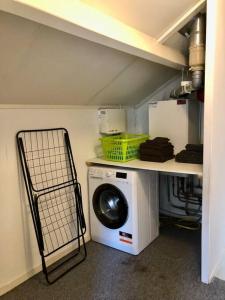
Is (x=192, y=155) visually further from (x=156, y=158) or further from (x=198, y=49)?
(x=198, y=49)

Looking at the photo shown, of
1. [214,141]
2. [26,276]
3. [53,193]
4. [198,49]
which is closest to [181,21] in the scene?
[198,49]

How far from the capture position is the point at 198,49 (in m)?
2.11

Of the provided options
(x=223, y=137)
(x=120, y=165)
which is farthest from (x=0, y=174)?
(x=223, y=137)

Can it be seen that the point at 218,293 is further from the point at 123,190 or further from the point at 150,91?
the point at 150,91

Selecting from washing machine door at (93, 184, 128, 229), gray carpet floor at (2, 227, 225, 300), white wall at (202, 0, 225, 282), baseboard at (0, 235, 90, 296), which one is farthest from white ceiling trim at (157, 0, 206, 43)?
baseboard at (0, 235, 90, 296)

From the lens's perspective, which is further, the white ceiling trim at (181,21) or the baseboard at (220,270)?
the baseboard at (220,270)

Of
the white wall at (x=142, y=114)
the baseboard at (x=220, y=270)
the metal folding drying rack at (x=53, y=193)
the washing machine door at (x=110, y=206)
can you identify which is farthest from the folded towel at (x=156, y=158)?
the baseboard at (x=220, y=270)

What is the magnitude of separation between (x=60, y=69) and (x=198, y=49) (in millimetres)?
1138

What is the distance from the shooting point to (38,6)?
3.74 feet

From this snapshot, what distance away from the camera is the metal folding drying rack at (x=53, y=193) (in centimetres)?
210

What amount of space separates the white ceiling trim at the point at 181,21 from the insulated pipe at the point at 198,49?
0.35 feet

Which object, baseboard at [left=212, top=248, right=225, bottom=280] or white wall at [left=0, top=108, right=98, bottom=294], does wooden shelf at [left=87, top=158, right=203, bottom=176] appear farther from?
baseboard at [left=212, top=248, right=225, bottom=280]

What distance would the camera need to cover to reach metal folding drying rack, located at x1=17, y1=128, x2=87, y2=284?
2098 mm

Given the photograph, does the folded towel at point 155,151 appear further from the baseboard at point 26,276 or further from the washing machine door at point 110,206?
the baseboard at point 26,276
